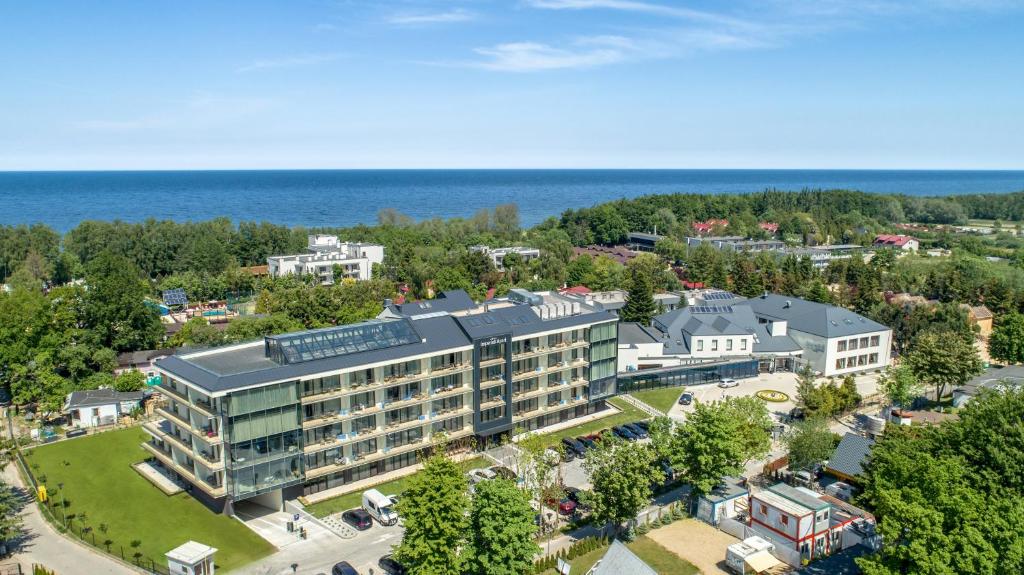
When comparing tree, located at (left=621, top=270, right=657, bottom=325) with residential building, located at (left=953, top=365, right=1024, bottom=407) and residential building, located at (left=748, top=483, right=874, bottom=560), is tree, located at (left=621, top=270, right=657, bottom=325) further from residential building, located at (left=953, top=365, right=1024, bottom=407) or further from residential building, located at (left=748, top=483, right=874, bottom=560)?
residential building, located at (left=748, top=483, right=874, bottom=560)

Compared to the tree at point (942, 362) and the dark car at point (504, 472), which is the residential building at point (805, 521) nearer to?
the dark car at point (504, 472)

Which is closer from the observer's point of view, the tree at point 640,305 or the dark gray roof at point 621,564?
the dark gray roof at point 621,564

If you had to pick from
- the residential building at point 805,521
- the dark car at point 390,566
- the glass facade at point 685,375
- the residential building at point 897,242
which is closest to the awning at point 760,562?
the residential building at point 805,521

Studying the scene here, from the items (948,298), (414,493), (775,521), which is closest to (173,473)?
(414,493)

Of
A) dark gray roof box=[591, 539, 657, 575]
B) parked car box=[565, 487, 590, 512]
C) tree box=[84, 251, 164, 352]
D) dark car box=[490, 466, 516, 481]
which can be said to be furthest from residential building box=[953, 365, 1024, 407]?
tree box=[84, 251, 164, 352]

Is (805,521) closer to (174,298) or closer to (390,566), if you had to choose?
(390,566)
